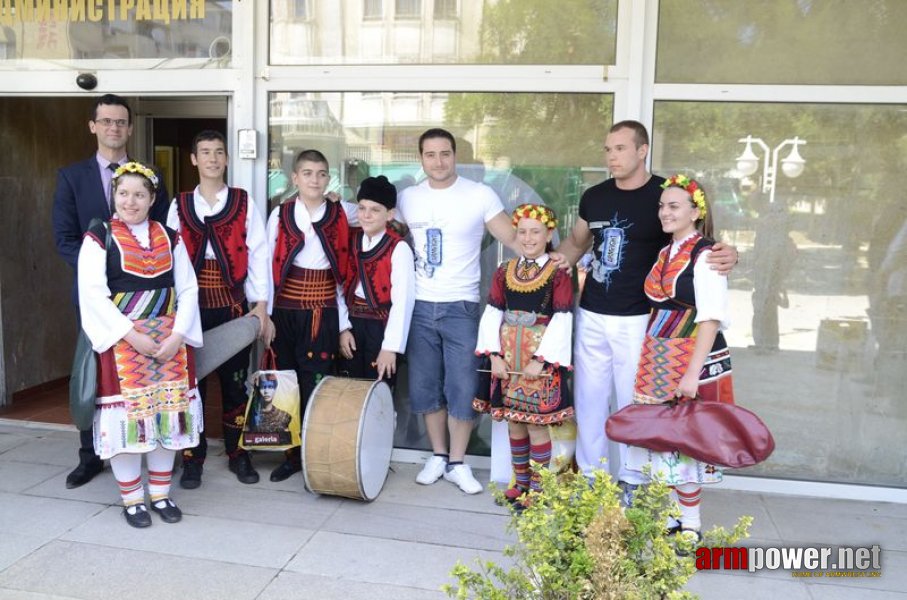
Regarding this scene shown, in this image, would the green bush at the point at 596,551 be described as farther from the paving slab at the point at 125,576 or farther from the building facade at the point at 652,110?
the building facade at the point at 652,110

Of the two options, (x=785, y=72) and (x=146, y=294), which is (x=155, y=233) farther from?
(x=785, y=72)

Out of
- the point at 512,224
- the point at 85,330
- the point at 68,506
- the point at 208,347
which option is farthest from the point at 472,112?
the point at 68,506

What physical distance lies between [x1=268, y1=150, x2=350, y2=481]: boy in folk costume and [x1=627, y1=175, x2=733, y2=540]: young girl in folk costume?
5.25ft

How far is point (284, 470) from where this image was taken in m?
4.06

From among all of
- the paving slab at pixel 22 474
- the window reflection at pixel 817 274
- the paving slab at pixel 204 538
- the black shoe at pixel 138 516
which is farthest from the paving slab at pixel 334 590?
the window reflection at pixel 817 274

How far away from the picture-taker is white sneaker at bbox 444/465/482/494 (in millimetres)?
3938

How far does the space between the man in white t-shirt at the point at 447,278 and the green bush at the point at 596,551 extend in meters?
1.94

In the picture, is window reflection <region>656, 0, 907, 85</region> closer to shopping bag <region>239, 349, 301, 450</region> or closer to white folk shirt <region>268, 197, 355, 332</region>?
white folk shirt <region>268, 197, 355, 332</region>

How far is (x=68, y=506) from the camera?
11.9ft

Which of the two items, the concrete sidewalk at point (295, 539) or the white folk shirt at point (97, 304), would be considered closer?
the concrete sidewalk at point (295, 539)

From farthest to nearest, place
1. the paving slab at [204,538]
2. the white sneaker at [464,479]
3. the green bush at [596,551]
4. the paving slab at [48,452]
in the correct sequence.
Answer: the paving slab at [48,452]
the white sneaker at [464,479]
the paving slab at [204,538]
the green bush at [596,551]

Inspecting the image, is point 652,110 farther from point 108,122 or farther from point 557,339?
point 108,122

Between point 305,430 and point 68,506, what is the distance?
1188 millimetres

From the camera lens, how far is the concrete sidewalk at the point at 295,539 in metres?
2.93
